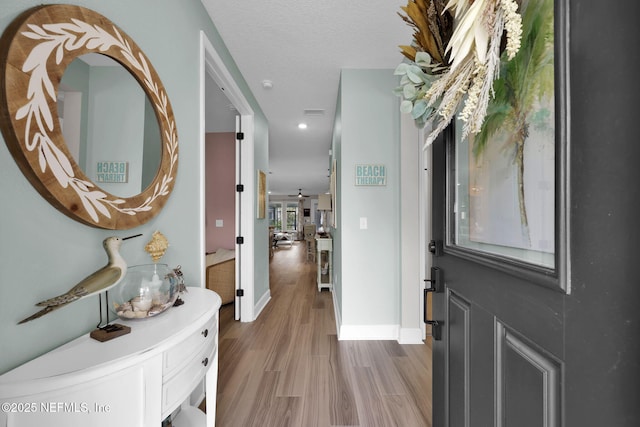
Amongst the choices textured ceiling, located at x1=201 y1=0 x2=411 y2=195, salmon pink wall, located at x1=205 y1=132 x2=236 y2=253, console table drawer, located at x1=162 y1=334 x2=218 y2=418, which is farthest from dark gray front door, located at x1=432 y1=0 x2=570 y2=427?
salmon pink wall, located at x1=205 y1=132 x2=236 y2=253

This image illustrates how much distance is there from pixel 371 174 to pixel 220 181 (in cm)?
277

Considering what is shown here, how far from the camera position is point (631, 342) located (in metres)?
0.38

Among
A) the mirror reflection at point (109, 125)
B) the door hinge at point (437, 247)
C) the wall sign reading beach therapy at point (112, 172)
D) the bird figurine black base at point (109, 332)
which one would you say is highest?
the mirror reflection at point (109, 125)

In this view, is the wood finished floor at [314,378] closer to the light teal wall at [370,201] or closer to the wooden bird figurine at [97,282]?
the light teal wall at [370,201]

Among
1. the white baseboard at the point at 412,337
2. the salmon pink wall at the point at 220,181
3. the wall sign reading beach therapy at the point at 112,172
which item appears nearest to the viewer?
the wall sign reading beach therapy at the point at 112,172

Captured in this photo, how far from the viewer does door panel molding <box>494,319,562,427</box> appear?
0.52 m

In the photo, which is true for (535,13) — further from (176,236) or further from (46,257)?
(176,236)

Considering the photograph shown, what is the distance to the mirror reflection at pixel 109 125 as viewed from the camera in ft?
2.97

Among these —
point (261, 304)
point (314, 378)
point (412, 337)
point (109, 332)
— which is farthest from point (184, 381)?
point (261, 304)

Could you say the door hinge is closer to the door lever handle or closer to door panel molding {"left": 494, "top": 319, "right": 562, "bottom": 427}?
the door lever handle

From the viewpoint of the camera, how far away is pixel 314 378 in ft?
6.57

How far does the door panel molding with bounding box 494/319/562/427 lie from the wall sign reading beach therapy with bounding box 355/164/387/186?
6.67 ft

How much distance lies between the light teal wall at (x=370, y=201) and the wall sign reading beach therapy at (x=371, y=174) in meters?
0.05

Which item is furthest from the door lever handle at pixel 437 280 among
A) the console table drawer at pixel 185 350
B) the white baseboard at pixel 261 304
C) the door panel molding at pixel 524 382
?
the white baseboard at pixel 261 304
